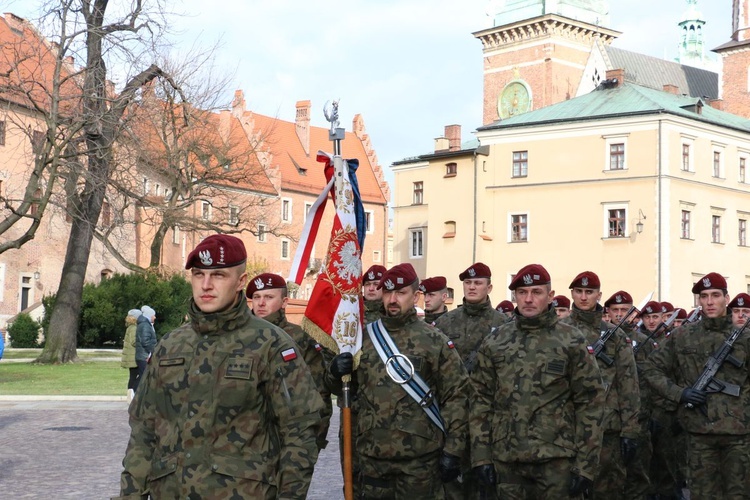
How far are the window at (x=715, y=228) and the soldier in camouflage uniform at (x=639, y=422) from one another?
51.1 m

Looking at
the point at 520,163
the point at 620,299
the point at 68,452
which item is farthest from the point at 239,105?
the point at 620,299

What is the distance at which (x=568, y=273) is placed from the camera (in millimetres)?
62031

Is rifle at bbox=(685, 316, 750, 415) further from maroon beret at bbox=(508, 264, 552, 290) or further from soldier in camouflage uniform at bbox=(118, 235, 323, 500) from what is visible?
soldier in camouflage uniform at bbox=(118, 235, 323, 500)

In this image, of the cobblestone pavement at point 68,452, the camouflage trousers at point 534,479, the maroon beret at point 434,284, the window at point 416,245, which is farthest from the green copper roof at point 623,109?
the camouflage trousers at point 534,479

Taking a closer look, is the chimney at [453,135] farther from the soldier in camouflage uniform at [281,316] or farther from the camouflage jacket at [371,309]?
the soldier in camouflage uniform at [281,316]

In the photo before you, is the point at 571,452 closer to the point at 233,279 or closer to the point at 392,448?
the point at 392,448

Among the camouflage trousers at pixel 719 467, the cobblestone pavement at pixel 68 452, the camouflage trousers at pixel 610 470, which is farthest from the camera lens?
the cobblestone pavement at pixel 68 452

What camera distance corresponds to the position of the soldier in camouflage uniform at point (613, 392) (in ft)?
31.8

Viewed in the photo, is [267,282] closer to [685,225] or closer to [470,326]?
[470,326]

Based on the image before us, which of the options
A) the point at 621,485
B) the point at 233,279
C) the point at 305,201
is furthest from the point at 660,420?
the point at 305,201

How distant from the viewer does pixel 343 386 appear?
25.3 feet

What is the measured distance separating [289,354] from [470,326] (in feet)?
19.5

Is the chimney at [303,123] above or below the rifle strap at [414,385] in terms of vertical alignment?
above

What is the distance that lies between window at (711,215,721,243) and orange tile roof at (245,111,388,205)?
3306cm
